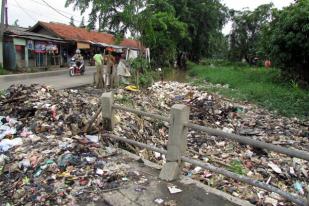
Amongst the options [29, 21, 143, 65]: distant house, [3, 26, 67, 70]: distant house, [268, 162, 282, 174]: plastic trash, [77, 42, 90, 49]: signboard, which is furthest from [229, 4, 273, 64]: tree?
[268, 162, 282, 174]: plastic trash

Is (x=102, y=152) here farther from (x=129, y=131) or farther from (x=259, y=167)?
(x=259, y=167)

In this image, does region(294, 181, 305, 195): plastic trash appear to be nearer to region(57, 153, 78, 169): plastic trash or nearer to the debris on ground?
the debris on ground

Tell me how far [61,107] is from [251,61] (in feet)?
115

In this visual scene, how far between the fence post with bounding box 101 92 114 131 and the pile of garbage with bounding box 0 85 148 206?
0.82ft

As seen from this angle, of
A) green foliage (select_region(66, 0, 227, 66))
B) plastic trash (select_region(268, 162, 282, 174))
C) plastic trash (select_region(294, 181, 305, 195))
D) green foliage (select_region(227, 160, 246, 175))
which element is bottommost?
plastic trash (select_region(294, 181, 305, 195))

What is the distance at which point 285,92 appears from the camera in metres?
15.0

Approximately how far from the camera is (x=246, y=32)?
38.3m

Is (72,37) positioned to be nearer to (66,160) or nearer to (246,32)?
(246,32)

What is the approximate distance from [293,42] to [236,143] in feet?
28.4

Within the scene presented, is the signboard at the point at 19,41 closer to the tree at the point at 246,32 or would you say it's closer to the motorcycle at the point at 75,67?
the motorcycle at the point at 75,67

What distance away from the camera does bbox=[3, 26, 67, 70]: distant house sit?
22.5 m

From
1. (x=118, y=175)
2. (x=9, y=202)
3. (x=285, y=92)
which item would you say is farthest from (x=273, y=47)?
(x=9, y=202)

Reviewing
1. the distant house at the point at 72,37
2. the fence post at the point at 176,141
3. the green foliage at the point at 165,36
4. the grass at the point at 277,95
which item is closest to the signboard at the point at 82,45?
the distant house at the point at 72,37

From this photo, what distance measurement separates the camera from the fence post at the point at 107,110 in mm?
5930
